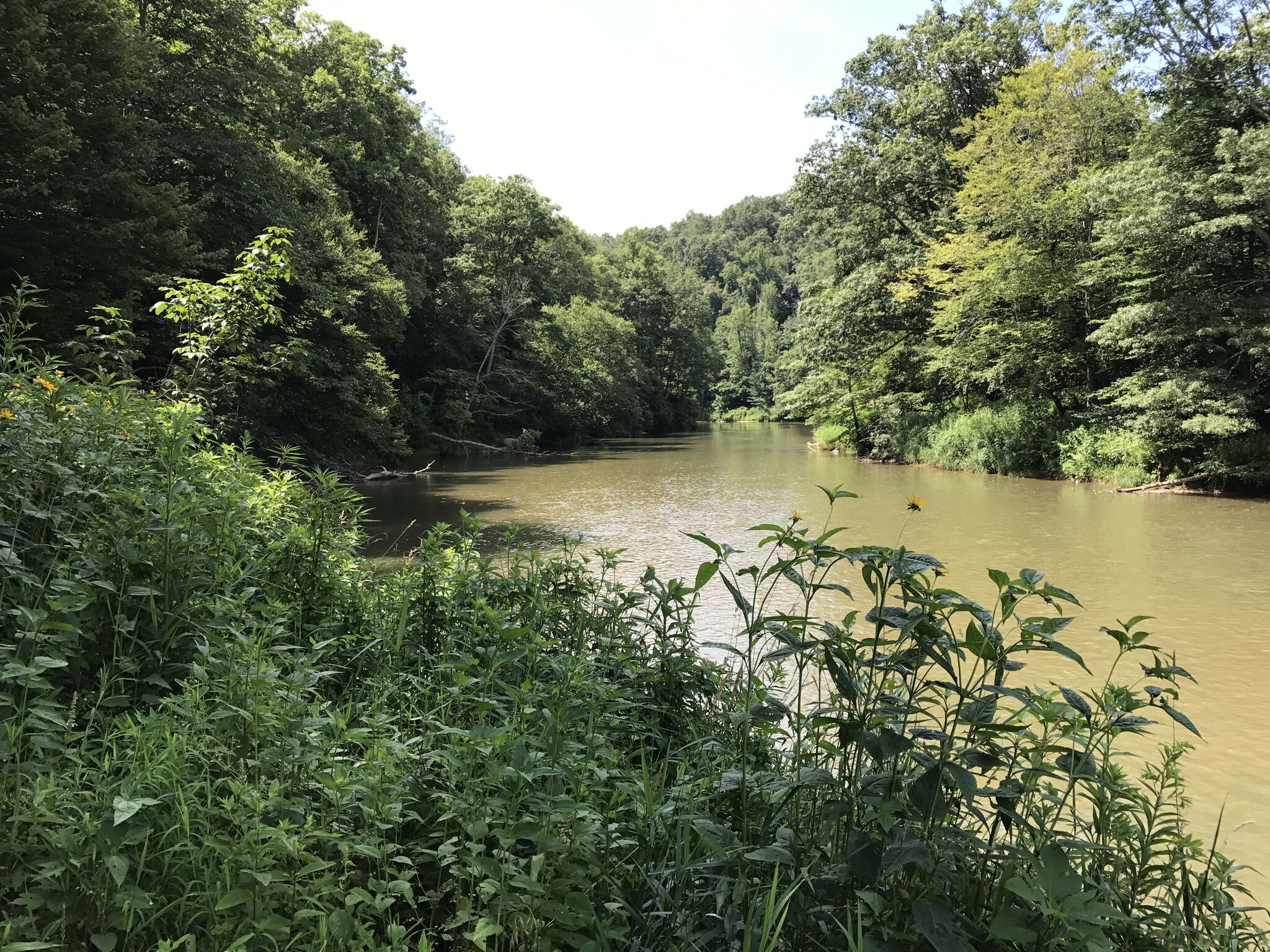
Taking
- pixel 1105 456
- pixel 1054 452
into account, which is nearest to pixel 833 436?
pixel 1054 452

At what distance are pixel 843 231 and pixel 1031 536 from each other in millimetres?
19691

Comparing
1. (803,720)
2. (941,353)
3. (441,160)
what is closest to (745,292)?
(441,160)

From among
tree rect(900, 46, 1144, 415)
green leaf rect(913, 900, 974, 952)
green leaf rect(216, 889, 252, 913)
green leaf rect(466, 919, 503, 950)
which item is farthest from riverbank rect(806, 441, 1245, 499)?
green leaf rect(216, 889, 252, 913)

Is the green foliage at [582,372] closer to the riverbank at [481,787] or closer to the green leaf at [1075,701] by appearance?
the riverbank at [481,787]

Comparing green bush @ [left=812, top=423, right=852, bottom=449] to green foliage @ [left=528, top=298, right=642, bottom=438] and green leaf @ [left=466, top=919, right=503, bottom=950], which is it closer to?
green foliage @ [left=528, top=298, right=642, bottom=438]

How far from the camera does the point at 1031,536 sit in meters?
10.9

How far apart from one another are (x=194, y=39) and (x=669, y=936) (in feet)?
66.2

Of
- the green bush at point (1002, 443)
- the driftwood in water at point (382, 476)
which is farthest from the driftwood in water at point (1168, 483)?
the driftwood in water at point (382, 476)

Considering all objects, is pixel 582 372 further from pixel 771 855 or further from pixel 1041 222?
pixel 771 855

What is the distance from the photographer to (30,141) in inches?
377

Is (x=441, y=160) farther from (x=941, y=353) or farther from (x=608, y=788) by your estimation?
(x=608, y=788)

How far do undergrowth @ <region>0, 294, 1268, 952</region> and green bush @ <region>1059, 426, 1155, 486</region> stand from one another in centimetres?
1640

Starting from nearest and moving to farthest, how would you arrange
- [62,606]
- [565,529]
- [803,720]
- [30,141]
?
[62,606] → [803,720] → [30,141] → [565,529]

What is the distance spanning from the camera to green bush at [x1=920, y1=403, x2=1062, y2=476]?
722 inches
